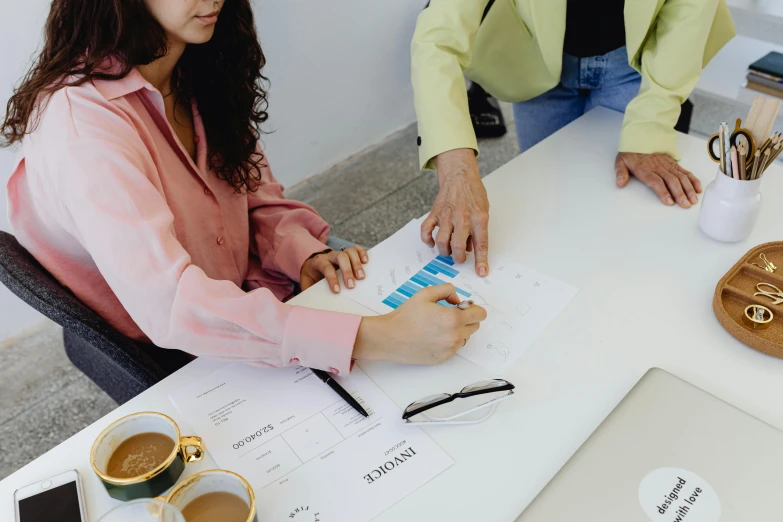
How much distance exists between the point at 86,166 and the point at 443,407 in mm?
567

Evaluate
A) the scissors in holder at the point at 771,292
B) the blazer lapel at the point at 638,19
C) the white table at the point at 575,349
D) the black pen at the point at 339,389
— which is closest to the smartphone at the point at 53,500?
the white table at the point at 575,349

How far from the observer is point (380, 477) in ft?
2.41

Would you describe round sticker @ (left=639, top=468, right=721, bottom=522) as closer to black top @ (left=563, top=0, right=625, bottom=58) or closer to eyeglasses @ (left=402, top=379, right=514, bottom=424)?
eyeglasses @ (left=402, top=379, right=514, bottom=424)

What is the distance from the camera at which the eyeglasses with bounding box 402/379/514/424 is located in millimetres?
785

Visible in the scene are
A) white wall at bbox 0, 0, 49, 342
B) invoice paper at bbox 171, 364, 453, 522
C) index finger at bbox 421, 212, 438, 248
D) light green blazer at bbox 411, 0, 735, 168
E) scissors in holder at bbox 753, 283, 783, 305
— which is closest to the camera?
invoice paper at bbox 171, 364, 453, 522

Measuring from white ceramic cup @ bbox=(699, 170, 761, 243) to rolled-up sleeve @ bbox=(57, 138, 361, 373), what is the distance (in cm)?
62

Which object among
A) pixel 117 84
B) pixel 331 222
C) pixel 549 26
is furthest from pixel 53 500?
pixel 331 222

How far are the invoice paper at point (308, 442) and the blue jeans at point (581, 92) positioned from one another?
97 centimetres

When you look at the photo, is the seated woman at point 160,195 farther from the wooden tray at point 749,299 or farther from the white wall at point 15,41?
the white wall at point 15,41

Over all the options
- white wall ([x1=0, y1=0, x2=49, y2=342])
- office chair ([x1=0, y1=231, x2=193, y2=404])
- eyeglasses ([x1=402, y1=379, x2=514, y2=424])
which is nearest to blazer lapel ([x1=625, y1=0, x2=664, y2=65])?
eyeglasses ([x1=402, y1=379, x2=514, y2=424])

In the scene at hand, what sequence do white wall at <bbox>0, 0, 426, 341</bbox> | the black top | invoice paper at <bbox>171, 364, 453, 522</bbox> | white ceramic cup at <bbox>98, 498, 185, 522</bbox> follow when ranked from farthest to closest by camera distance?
white wall at <bbox>0, 0, 426, 341</bbox>, the black top, invoice paper at <bbox>171, 364, 453, 522</bbox>, white ceramic cup at <bbox>98, 498, 185, 522</bbox>

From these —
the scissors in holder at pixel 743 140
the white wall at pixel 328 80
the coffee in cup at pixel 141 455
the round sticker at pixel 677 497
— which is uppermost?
the scissors in holder at pixel 743 140

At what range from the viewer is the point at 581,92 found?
1.55 metres

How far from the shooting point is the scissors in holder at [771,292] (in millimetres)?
925
